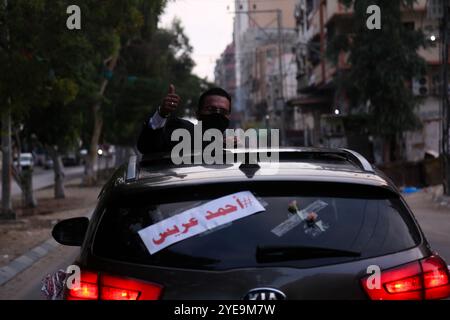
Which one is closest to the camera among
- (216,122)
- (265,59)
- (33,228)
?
(216,122)

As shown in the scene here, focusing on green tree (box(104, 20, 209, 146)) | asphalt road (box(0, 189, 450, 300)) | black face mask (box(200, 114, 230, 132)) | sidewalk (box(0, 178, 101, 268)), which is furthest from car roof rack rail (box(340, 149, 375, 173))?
green tree (box(104, 20, 209, 146))

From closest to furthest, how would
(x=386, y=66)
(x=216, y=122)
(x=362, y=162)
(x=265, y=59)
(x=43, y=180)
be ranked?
(x=362, y=162) → (x=216, y=122) → (x=386, y=66) → (x=43, y=180) → (x=265, y=59)

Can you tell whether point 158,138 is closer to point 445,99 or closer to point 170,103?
point 170,103

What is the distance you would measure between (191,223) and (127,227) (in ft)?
0.95

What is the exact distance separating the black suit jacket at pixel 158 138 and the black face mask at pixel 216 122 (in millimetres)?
135

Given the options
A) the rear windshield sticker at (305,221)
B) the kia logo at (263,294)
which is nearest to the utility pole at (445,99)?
the rear windshield sticker at (305,221)

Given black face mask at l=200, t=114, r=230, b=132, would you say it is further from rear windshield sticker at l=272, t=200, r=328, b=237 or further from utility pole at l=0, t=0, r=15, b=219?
A: utility pole at l=0, t=0, r=15, b=219

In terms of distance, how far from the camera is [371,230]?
3109 millimetres

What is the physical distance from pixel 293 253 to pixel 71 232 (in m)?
1.78

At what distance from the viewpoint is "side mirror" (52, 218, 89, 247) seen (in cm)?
427

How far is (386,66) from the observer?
2470 cm

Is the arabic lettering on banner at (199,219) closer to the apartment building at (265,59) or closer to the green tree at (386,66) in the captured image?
the green tree at (386,66)

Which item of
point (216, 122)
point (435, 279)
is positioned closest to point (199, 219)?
point (435, 279)

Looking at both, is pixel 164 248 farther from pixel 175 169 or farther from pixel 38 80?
pixel 38 80
